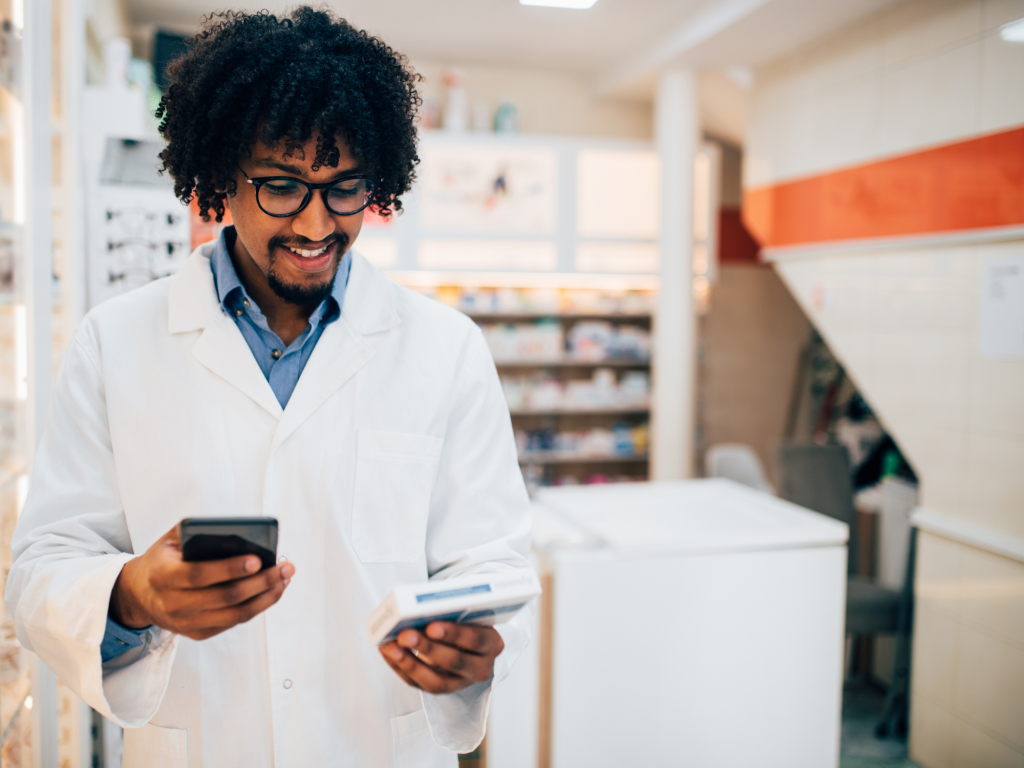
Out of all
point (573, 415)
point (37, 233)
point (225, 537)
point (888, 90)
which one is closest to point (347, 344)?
point (225, 537)

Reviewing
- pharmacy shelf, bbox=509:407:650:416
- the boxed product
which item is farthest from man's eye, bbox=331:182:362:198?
pharmacy shelf, bbox=509:407:650:416

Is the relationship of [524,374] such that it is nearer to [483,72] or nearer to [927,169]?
[483,72]

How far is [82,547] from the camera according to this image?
103 cm

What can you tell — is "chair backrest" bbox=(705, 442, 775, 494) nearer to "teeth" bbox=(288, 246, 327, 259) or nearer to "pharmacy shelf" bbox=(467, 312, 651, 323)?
"pharmacy shelf" bbox=(467, 312, 651, 323)

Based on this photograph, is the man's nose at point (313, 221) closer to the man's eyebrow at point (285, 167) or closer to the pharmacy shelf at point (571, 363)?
the man's eyebrow at point (285, 167)

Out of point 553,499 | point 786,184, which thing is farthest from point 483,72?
point 553,499

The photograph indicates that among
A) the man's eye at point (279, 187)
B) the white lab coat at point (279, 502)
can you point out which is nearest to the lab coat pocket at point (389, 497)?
the white lab coat at point (279, 502)

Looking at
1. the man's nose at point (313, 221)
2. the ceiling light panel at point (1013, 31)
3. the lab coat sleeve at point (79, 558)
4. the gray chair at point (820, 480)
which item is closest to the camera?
the lab coat sleeve at point (79, 558)

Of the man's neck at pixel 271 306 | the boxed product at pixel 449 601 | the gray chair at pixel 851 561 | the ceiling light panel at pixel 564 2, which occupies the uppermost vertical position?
the ceiling light panel at pixel 564 2

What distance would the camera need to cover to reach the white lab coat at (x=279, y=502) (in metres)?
1.09

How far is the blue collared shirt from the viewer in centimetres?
119

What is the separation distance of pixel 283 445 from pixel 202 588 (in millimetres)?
305

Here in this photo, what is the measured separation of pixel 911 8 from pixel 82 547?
3911mm

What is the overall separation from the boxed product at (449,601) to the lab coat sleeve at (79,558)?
1.17 feet
